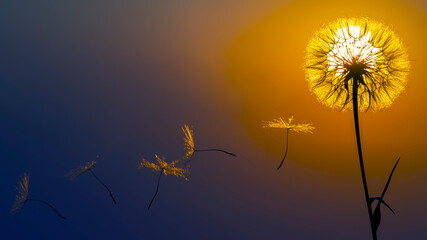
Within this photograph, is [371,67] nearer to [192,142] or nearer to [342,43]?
[342,43]

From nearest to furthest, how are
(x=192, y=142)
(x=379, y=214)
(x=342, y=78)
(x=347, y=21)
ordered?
(x=379, y=214), (x=192, y=142), (x=342, y=78), (x=347, y=21)

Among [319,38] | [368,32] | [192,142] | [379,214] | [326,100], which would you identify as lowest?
[192,142]

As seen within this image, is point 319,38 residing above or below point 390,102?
above

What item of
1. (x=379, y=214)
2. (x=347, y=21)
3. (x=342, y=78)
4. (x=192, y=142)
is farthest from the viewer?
(x=347, y=21)

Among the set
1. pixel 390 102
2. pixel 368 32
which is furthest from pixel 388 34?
pixel 390 102
